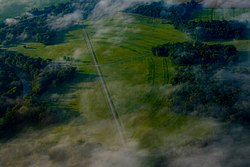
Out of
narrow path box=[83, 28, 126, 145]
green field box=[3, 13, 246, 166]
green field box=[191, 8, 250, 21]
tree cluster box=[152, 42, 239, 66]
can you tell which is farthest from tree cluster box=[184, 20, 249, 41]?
narrow path box=[83, 28, 126, 145]

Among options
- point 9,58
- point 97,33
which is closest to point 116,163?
point 9,58

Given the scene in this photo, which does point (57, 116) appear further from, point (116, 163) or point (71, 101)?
point (116, 163)

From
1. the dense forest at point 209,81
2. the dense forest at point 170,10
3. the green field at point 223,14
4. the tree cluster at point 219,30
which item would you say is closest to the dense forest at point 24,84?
the dense forest at point 209,81

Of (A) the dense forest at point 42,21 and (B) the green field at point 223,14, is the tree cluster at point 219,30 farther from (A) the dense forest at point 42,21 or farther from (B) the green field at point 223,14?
(A) the dense forest at point 42,21

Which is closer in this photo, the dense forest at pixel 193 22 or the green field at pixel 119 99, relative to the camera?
the green field at pixel 119 99

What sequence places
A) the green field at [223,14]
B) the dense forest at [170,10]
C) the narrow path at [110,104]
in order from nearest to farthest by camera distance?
the narrow path at [110,104], the green field at [223,14], the dense forest at [170,10]

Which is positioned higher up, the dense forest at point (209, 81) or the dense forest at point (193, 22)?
the dense forest at point (193, 22)
